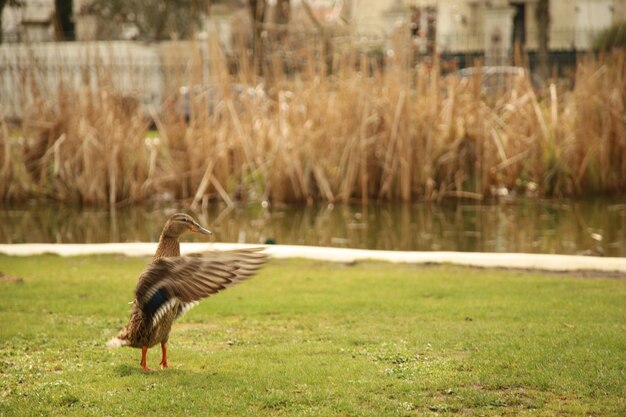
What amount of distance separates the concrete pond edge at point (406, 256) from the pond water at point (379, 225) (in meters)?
1.30

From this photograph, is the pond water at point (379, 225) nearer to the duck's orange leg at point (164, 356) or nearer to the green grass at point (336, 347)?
the green grass at point (336, 347)

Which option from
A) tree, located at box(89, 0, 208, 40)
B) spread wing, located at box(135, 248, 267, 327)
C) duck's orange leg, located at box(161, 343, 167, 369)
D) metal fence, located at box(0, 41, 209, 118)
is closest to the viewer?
spread wing, located at box(135, 248, 267, 327)

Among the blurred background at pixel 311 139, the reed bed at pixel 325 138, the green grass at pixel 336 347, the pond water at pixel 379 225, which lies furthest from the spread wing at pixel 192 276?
the reed bed at pixel 325 138

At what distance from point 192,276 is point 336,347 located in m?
1.36

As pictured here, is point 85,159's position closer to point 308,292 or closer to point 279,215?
point 279,215

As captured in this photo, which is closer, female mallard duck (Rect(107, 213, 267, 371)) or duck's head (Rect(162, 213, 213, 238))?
female mallard duck (Rect(107, 213, 267, 371))

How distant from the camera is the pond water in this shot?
1124 centimetres

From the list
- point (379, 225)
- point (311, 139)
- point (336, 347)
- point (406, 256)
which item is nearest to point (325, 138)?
point (311, 139)

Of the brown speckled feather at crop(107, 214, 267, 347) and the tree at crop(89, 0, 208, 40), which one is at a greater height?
the tree at crop(89, 0, 208, 40)

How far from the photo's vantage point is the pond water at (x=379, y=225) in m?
11.2

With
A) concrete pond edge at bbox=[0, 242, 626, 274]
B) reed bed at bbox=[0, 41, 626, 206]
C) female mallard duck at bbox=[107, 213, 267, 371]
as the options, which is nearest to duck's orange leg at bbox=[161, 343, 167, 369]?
female mallard duck at bbox=[107, 213, 267, 371]

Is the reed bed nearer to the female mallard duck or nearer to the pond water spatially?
the pond water

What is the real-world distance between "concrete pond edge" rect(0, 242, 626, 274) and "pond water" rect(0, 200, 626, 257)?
4.28ft

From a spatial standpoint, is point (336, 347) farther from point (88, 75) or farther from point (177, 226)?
point (88, 75)
